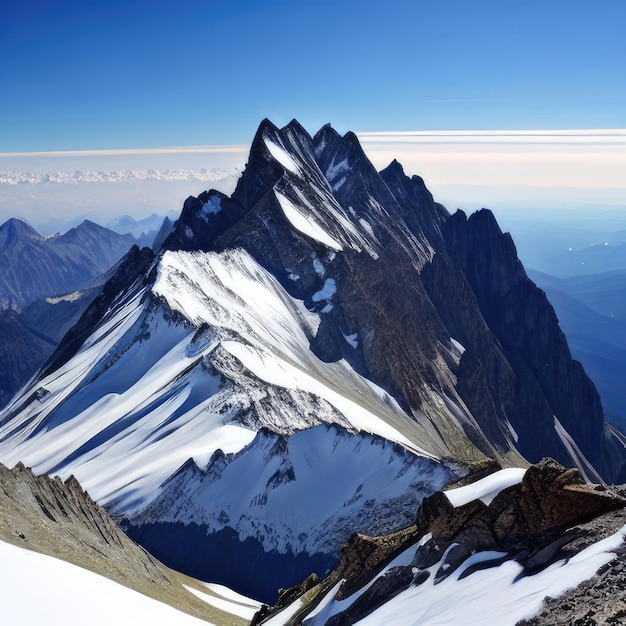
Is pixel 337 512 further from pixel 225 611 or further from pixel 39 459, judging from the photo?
pixel 39 459

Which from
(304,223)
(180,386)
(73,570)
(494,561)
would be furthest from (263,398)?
(304,223)

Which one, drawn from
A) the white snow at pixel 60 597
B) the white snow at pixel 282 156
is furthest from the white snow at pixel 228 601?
the white snow at pixel 282 156

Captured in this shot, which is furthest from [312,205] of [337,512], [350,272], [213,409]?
[337,512]

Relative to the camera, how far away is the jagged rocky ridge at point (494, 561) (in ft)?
73.4

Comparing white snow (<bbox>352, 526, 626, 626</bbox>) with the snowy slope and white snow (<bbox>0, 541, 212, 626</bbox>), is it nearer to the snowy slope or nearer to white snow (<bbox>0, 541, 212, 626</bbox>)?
white snow (<bbox>0, 541, 212, 626</bbox>)

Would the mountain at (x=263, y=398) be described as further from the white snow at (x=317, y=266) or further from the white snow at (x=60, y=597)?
the white snow at (x=60, y=597)

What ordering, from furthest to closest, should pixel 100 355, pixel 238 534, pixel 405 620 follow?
pixel 100 355 → pixel 238 534 → pixel 405 620

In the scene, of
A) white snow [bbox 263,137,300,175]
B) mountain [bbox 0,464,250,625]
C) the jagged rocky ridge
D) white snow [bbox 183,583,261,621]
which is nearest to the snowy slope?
white snow [bbox 183,583,261,621]

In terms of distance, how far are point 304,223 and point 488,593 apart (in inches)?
5631

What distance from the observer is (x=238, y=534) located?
74.2 metres

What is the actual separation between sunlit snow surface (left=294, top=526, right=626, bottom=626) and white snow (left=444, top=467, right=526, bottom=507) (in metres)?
3.86

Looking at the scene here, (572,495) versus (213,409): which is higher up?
(572,495)

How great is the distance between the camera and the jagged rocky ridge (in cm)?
2238

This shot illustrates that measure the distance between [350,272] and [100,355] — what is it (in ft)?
229
